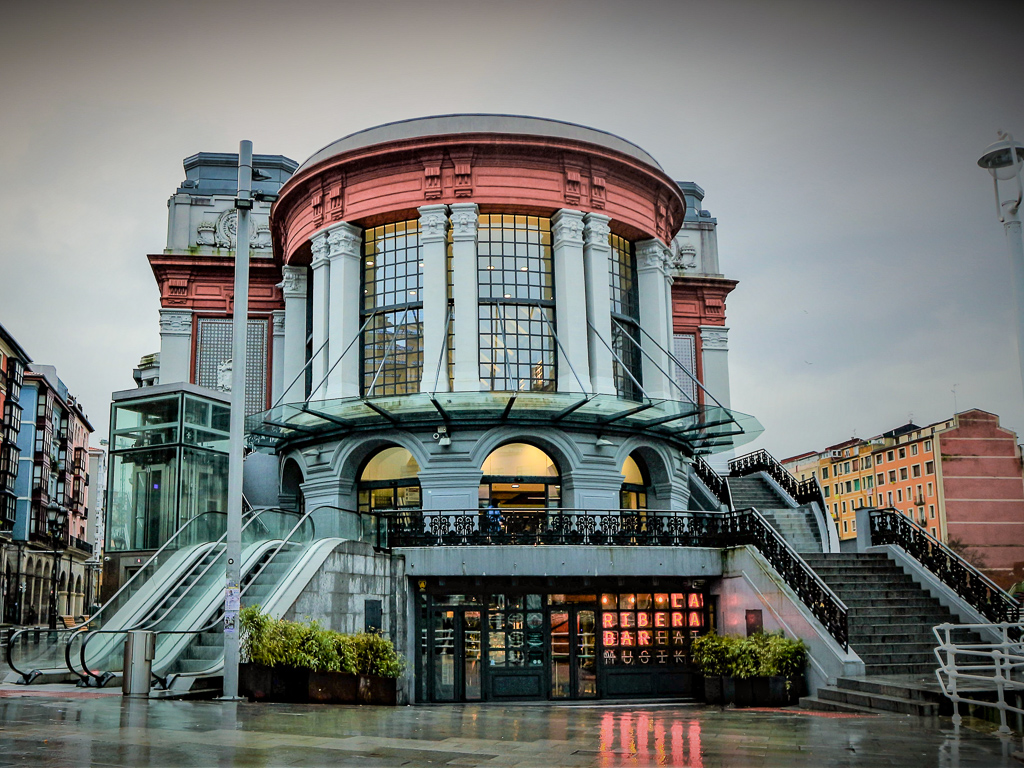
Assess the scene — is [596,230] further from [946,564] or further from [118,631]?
[118,631]

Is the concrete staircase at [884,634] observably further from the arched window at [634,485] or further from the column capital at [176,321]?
the column capital at [176,321]

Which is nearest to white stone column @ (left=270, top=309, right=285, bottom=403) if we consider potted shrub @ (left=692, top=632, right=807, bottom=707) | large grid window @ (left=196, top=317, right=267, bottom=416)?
large grid window @ (left=196, top=317, right=267, bottom=416)

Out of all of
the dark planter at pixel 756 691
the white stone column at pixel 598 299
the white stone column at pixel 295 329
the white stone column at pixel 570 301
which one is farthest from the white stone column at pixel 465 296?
the dark planter at pixel 756 691

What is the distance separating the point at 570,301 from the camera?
3177cm

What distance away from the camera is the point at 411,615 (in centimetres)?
2555

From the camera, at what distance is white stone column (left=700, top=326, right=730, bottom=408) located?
45969 mm

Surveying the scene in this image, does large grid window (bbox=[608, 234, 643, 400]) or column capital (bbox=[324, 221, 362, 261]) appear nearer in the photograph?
column capital (bbox=[324, 221, 362, 261])

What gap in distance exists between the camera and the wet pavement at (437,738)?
36.6 ft

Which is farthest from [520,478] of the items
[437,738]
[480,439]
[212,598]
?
[437,738]

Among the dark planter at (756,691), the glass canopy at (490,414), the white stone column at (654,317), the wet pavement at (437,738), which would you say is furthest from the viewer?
the white stone column at (654,317)

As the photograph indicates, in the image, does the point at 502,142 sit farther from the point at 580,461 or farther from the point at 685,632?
the point at 685,632

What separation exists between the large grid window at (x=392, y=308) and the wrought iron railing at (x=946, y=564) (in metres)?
13.9

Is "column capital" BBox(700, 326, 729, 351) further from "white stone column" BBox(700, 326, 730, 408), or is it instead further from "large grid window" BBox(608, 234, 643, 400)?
"large grid window" BBox(608, 234, 643, 400)

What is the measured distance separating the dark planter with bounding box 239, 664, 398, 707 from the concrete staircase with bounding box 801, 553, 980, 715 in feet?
27.7
